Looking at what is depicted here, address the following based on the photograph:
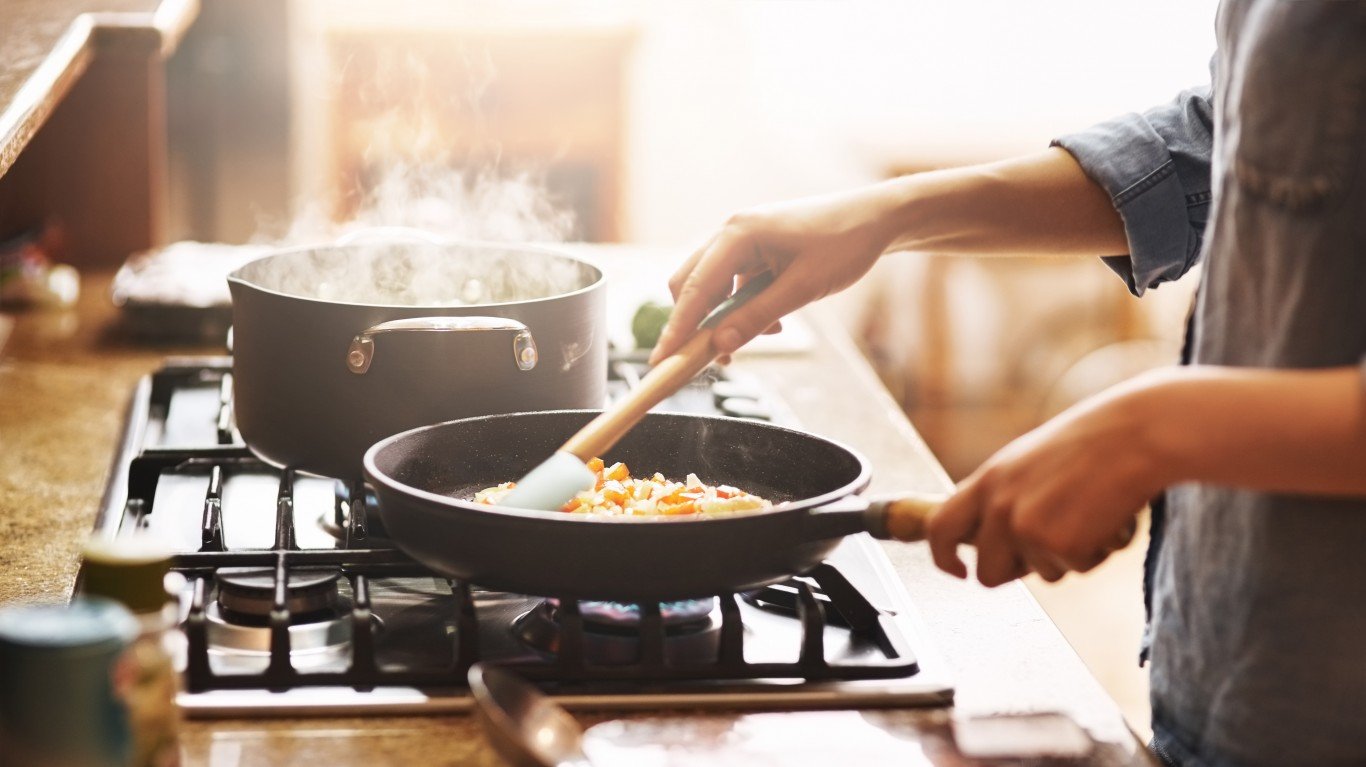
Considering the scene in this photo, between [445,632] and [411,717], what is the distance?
0.13 metres

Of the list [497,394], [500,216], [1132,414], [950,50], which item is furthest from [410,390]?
[950,50]

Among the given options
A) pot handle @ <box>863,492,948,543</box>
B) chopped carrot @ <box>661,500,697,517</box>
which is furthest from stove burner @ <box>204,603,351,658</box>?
pot handle @ <box>863,492,948,543</box>

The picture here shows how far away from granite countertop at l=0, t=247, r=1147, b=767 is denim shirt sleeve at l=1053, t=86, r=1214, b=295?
313mm

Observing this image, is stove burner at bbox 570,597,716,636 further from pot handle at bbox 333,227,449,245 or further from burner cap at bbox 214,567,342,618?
pot handle at bbox 333,227,449,245

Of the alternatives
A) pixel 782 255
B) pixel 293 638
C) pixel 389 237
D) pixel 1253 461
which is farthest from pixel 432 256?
pixel 1253 461

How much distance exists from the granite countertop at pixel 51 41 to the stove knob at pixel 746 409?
738mm

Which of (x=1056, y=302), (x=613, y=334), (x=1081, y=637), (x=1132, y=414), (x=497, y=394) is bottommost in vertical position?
(x=1081, y=637)

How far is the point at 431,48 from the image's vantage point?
441 cm

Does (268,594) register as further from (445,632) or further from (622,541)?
(622,541)

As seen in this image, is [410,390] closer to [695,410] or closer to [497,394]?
[497,394]

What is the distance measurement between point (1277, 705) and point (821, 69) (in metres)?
4.09

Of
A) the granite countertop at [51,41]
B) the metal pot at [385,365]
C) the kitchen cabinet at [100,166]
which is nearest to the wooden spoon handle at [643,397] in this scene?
the metal pot at [385,365]

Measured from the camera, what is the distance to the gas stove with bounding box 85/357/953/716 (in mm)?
872

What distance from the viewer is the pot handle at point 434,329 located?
1.08 metres
